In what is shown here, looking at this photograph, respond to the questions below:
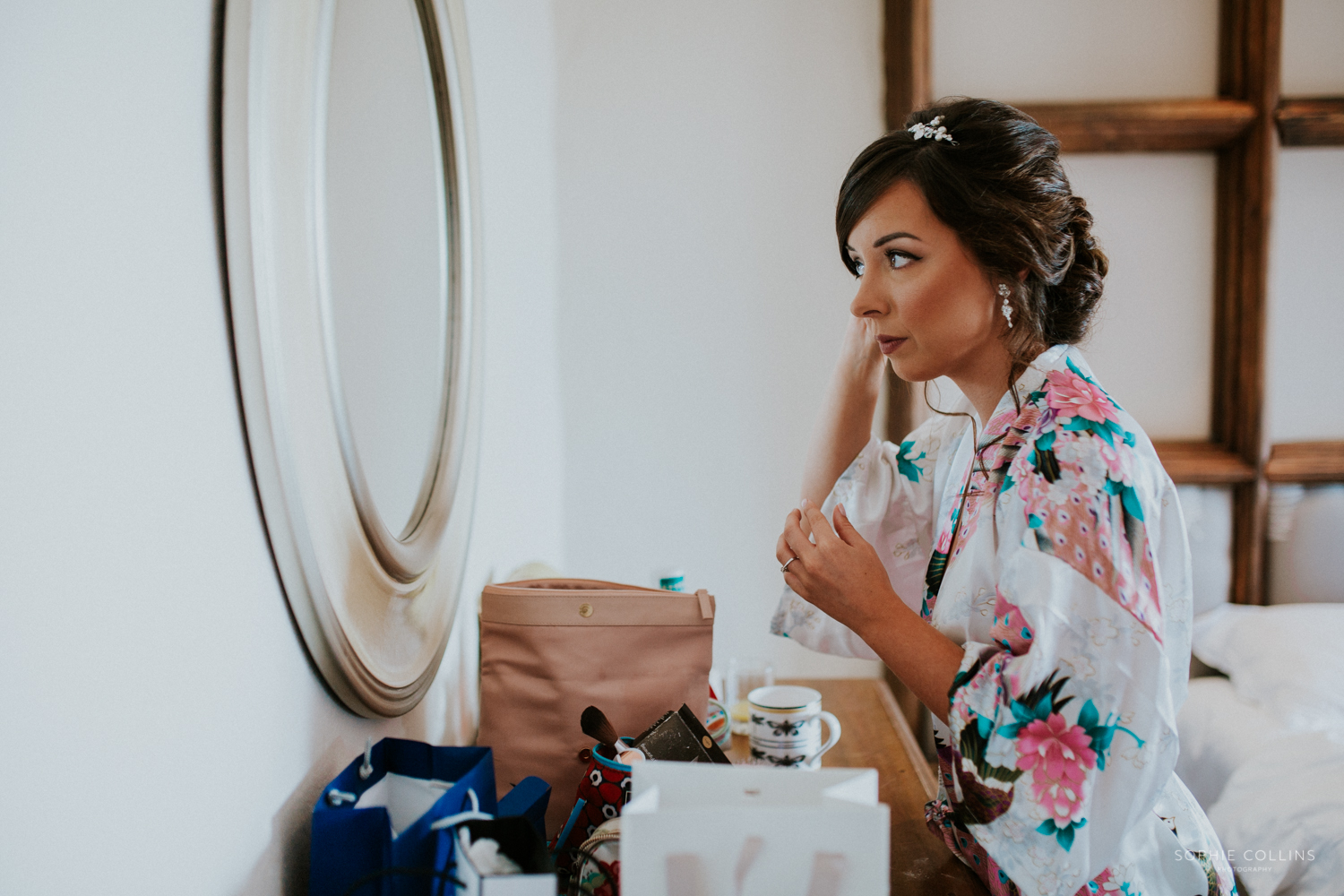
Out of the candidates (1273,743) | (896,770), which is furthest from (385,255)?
(1273,743)

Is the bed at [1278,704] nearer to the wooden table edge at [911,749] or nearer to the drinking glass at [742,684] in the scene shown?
the wooden table edge at [911,749]

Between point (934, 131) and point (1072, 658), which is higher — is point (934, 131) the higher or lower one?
the higher one

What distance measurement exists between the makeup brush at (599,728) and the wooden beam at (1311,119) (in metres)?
2.09

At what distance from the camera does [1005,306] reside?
96 cm

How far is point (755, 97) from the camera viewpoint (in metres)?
2.13

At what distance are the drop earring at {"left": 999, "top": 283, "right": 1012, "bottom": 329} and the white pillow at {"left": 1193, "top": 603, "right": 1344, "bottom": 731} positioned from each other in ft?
4.14

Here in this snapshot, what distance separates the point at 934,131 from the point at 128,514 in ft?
2.98

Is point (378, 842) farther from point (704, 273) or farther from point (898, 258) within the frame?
point (704, 273)

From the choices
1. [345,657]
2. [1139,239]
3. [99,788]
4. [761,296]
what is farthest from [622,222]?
[99,788]

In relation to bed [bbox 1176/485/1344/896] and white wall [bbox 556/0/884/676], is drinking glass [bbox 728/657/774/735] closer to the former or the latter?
white wall [bbox 556/0/884/676]

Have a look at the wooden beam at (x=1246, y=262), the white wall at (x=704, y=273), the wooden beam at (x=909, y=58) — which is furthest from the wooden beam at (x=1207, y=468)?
the wooden beam at (x=909, y=58)

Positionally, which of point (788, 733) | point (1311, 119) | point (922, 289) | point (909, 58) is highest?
point (909, 58)

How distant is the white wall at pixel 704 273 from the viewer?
6.94ft

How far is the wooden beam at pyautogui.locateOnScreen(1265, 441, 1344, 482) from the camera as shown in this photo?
6.23ft
